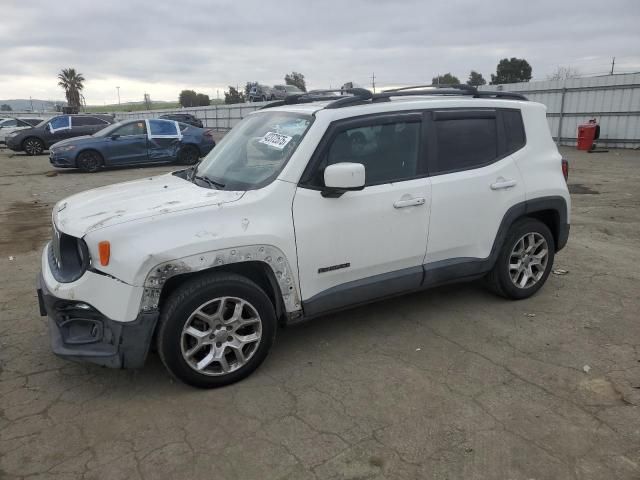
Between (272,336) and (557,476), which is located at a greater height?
(272,336)

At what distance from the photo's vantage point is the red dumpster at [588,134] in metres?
16.7

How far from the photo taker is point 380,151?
3713 millimetres

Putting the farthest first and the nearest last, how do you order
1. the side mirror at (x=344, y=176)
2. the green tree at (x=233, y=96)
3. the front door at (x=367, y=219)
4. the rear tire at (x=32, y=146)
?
the green tree at (x=233, y=96) → the rear tire at (x=32, y=146) → the front door at (x=367, y=219) → the side mirror at (x=344, y=176)

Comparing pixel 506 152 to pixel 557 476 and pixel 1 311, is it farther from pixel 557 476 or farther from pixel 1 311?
pixel 1 311

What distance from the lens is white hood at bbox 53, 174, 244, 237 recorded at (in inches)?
122

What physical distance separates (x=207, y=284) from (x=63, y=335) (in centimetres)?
94

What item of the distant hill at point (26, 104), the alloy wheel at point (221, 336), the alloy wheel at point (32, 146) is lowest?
the alloy wheel at point (221, 336)

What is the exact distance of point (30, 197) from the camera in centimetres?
1045

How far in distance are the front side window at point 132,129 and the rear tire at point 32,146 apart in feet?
23.4

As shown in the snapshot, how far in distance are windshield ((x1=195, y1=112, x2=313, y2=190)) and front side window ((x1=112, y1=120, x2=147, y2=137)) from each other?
11510 millimetres

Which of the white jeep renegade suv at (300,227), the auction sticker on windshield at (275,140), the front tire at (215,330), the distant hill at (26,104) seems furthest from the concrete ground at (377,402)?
the distant hill at (26,104)

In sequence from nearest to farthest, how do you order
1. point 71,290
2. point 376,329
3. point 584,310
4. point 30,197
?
point 71,290 → point 376,329 → point 584,310 → point 30,197

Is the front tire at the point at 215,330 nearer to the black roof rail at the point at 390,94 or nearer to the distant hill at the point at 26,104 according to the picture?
the black roof rail at the point at 390,94

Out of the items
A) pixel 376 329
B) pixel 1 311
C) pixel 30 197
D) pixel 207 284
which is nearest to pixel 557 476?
pixel 376 329
